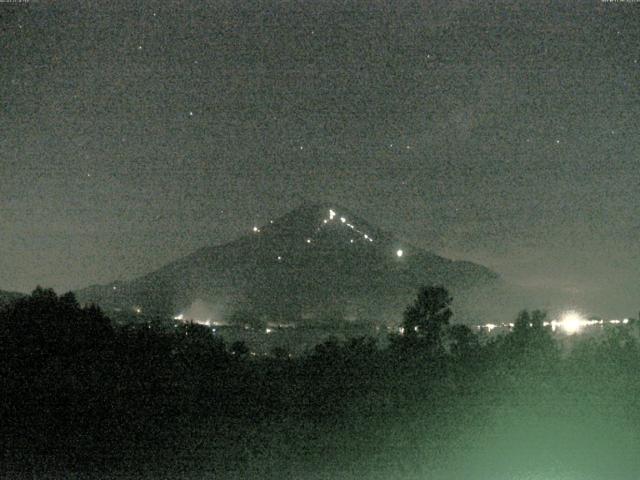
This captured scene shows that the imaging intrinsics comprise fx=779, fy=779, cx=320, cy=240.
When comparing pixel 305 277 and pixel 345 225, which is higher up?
pixel 345 225

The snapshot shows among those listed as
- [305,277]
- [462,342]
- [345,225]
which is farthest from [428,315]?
[345,225]

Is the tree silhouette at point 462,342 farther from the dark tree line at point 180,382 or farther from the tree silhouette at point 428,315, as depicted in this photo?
the tree silhouette at point 428,315

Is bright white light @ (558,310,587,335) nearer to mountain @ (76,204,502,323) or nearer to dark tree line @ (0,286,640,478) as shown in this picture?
dark tree line @ (0,286,640,478)

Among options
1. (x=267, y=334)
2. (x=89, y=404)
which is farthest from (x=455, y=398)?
(x=267, y=334)

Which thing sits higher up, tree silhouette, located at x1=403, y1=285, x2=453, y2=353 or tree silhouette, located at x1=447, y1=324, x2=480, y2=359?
tree silhouette, located at x1=403, y1=285, x2=453, y2=353

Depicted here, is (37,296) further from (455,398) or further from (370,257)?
(370,257)

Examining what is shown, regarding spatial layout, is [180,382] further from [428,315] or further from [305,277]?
[305,277]

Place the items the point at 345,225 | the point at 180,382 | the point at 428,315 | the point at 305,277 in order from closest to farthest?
the point at 180,382
the point at 428,315
the point at 305,277
the point at 345,225

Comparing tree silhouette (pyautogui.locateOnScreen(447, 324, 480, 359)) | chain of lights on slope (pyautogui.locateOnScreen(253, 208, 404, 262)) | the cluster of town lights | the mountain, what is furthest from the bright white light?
chain of lights on slope (pyautogui.locateOnScreen(253, 208, 404, 262))
